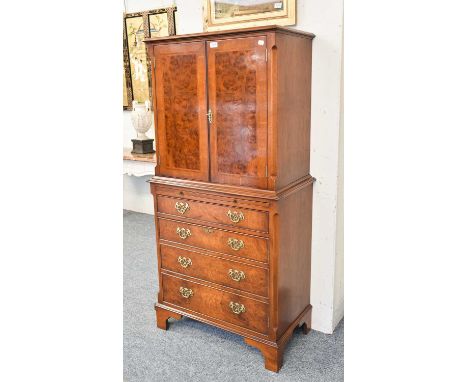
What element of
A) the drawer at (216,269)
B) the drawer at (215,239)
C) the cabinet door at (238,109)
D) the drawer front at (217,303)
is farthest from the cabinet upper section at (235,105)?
the drawer front at (217,303)

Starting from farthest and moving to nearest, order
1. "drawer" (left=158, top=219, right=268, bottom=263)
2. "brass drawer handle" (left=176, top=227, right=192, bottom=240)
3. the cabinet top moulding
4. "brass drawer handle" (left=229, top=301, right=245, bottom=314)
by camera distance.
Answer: "brass drawer handle" (left=176, top=227, right=192, bottom=240)
"brass drawer handle" (left=229, top=301, right=245, bottom=314)
"drawer" (left=158, top=219, right=268, bottom=263)
the cabinet top moulding

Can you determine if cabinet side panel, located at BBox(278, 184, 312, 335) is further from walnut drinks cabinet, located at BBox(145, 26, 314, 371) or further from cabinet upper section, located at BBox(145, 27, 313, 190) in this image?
cabinet upper section, located at BBox(145, 27, 313, 190)

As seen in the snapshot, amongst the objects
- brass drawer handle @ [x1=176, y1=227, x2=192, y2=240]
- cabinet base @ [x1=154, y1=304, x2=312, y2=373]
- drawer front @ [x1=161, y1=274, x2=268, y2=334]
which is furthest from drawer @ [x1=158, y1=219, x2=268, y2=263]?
cabinet base @ [x1=154, y1=304, x2=312, y2=373]

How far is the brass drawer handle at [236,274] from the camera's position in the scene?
2256mm

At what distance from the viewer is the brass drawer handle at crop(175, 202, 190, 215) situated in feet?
7.83

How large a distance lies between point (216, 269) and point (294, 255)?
0.44 metres

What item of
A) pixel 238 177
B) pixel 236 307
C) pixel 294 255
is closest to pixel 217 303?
pixel 236 307

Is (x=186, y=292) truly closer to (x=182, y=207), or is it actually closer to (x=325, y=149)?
(x=182, y=207)
